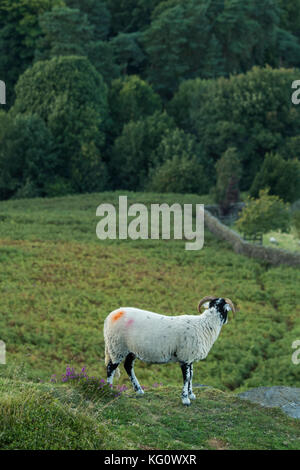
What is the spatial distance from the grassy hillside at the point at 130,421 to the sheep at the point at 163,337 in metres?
0.65

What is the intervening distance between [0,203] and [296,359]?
37688mm

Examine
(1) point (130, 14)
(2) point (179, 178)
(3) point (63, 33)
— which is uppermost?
(1) point (130, 14)

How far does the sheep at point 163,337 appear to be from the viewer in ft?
43.4

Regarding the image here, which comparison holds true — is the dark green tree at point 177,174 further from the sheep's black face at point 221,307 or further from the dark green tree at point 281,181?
the sheep's black face at point 221,307

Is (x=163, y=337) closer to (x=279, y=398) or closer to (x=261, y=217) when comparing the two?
(x=279, y=398)

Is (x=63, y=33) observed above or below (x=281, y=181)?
above

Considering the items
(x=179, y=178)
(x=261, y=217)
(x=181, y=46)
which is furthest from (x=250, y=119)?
(x=261, y=217)

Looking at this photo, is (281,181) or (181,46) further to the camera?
(181,46)

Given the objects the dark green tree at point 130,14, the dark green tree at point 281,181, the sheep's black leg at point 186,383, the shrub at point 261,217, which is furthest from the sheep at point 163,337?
the dark green tree at point 130,14

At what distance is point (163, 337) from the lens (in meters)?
13.2

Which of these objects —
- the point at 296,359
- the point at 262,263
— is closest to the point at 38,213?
the point at 262,263

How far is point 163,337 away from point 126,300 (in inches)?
622

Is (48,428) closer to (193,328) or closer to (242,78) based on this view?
(193,328)

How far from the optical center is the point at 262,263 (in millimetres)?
37250
